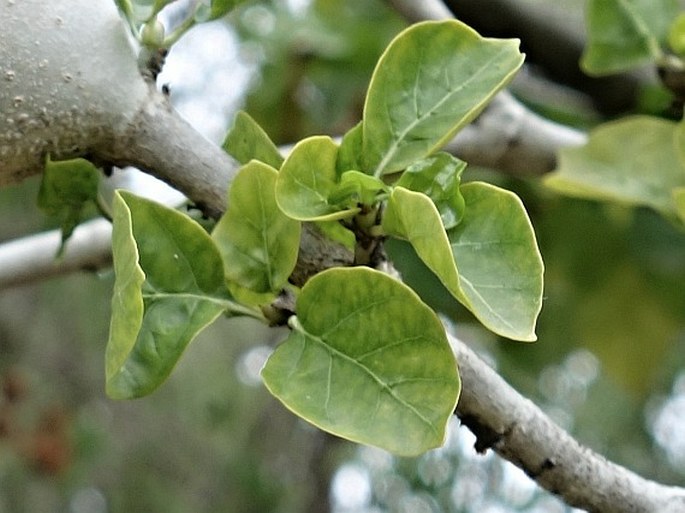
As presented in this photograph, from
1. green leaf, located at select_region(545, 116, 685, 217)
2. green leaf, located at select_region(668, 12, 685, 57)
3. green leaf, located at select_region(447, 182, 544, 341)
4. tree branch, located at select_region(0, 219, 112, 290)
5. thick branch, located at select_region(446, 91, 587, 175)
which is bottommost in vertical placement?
tree branch, located at select_region(0, 219, 112, 290)

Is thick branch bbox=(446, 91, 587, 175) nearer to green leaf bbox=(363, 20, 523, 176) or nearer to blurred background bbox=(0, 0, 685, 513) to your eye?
blurred background bbox=(0, 0, 685, 513)

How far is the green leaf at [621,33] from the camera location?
13.4 inches

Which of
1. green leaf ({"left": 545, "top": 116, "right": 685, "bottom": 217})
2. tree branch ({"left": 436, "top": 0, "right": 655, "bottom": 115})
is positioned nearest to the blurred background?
tree branch ({"left": 436, "top": 0, "right": 655, "bottom": 115})

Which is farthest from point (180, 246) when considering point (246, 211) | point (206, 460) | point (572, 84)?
point (206, 460)

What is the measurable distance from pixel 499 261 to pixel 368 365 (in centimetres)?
3

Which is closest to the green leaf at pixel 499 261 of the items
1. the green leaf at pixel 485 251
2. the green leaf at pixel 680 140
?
the green leaf at pixel 485 251

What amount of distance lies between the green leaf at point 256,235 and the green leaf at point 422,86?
0.02 metres

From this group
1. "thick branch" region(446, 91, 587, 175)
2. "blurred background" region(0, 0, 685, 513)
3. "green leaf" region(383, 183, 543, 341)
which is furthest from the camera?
"blurred background" region(0, 0, 685, 513)

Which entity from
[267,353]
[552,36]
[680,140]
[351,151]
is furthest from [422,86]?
[267,353]

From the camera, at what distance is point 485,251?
18 cm

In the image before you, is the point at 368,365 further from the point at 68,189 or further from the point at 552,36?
the point at 552,36

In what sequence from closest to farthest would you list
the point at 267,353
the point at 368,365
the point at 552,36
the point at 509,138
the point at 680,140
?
the point at 368,365, the point at 680,140, the point at 509,138, the point at 552,36, the point at 267,353

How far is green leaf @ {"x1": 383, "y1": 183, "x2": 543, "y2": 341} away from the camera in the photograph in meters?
0.17

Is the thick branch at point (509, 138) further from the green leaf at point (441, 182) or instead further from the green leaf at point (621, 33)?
the green leaf at point (441, 182)
